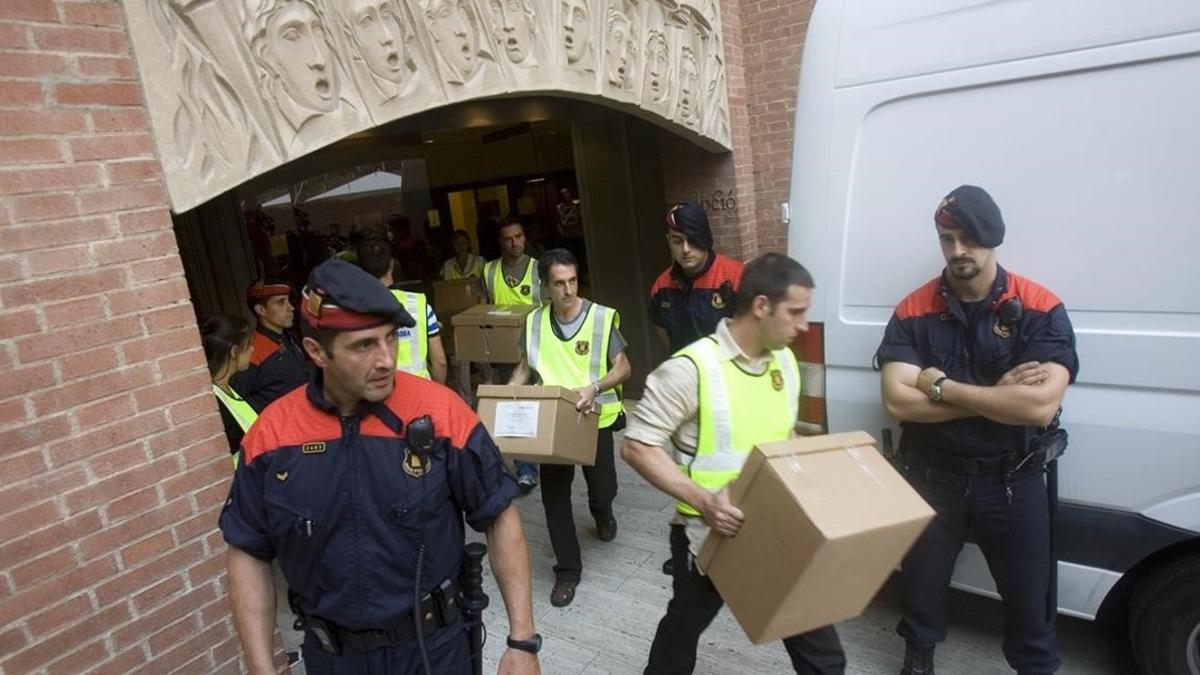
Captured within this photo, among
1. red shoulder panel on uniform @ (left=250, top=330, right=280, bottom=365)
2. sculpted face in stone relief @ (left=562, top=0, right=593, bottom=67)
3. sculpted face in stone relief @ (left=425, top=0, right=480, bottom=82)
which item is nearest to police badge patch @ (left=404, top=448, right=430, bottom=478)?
sculpted face in stone relief @ (left=425, top=0, right=480, bottom=82)

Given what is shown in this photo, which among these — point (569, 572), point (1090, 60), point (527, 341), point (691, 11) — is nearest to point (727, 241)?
point (691, 11)

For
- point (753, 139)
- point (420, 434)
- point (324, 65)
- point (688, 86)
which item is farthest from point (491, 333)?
point (753, 139)

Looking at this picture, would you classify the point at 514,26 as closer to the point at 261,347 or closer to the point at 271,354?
the point at 271,354

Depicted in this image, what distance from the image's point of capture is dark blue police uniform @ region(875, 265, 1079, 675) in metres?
2.30

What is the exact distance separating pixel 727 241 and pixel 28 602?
525 centimetres

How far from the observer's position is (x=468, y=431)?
6.06 feet

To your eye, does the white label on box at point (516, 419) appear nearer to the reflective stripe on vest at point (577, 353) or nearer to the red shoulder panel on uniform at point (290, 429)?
the reflective stripe on vest at point (577, 353)

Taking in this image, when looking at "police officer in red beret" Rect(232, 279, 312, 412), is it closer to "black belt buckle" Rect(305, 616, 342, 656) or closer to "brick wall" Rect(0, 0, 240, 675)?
"brick wall" Rect(0, 0, 240, 675)

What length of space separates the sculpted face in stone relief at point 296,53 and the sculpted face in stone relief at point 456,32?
23.1 inches

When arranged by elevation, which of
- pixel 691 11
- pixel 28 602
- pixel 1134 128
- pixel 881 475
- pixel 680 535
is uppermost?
pixel 691 11

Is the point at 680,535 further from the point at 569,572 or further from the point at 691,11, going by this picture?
the point at 691,11

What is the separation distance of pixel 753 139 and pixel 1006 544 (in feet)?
16.7

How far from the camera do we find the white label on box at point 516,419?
324 centimetres

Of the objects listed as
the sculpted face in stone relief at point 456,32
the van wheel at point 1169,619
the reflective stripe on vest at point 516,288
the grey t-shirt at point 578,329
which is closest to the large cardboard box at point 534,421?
the grey t-shirt at point 578,329
